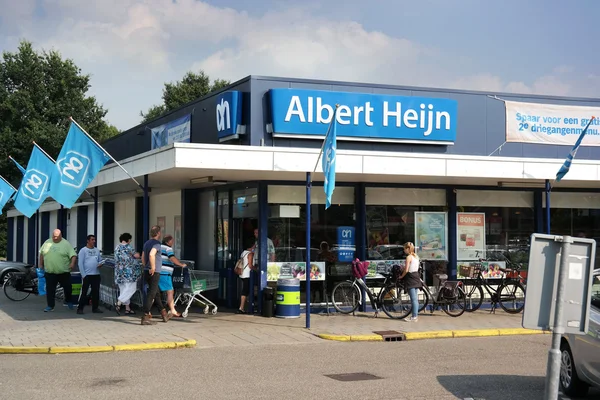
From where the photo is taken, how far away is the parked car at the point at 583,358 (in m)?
8.22

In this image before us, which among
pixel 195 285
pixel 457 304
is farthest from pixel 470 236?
pixel 195 285

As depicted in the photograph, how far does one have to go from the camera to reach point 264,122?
16.9 metres

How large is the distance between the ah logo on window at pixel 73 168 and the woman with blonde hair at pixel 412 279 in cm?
711

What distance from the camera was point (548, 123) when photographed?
1970 cm

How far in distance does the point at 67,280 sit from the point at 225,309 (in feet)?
12.8

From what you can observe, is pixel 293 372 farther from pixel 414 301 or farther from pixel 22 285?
pixel 22 285

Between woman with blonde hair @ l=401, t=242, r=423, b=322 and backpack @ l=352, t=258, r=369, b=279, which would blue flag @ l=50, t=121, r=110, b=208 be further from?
woman with blonde hair @ l=401, t=242, r=423, b=322

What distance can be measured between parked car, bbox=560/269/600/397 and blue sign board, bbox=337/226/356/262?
8.75m

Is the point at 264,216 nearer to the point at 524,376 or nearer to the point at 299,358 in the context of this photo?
the point at 299,358

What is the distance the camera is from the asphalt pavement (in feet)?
29.2

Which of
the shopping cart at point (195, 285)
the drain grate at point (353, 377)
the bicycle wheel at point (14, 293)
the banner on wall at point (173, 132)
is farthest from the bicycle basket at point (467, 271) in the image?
the bicycle wheel at point (14, 293)

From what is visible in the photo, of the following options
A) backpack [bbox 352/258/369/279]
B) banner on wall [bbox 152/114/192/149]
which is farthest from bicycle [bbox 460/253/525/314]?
banner on wall [bbox 152/114/192/149]

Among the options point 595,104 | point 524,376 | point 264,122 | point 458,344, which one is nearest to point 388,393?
point 524,376

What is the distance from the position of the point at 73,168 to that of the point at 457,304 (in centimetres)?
916
